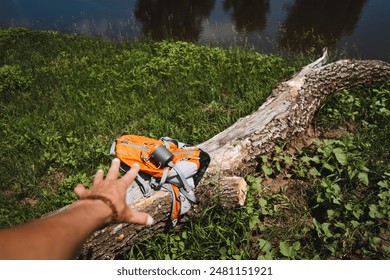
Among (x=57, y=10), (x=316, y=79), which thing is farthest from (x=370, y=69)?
(x=57, y=10)

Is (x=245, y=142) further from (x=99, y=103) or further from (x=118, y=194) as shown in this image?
(x=99, y=103)

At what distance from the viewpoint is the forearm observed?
3.93 feet

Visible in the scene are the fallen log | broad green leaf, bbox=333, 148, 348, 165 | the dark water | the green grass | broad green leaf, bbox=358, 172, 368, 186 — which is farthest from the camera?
the dark water

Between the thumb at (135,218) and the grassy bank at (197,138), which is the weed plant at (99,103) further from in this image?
the thumb at (135,218)

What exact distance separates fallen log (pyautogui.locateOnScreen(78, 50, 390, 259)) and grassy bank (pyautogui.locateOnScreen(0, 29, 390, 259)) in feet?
0.55

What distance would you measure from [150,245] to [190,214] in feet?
1.65

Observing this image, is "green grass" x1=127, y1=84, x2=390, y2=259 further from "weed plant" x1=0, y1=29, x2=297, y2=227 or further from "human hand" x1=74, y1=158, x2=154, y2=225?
"weed plant" x1=0, y1=29, x2=297, y2=227

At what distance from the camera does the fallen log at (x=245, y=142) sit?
9.36ft

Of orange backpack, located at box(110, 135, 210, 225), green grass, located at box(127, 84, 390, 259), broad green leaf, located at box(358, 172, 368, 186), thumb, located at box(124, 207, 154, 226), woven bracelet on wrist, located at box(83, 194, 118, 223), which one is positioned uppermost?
woven bracelet on wrist, located at box(83, 194, 118, 223)

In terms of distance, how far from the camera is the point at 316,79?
4.32 meters

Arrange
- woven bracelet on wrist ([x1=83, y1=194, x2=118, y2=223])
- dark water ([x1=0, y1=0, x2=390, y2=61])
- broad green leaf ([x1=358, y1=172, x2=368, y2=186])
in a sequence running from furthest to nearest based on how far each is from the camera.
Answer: dark water ([x1=0, y1=0, x2=390, y2=61]) → broad green leaf ([x1=358, y1=172, x2=368, y2=186]) → woven bracelet on wrist ([x1=83, y1=194, x2=118, y2=223])

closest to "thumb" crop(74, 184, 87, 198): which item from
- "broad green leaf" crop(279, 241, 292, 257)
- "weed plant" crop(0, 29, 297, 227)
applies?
"broad green leaf" crop(279, 241, 292, 257)

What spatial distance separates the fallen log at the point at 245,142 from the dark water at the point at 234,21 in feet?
11.1
